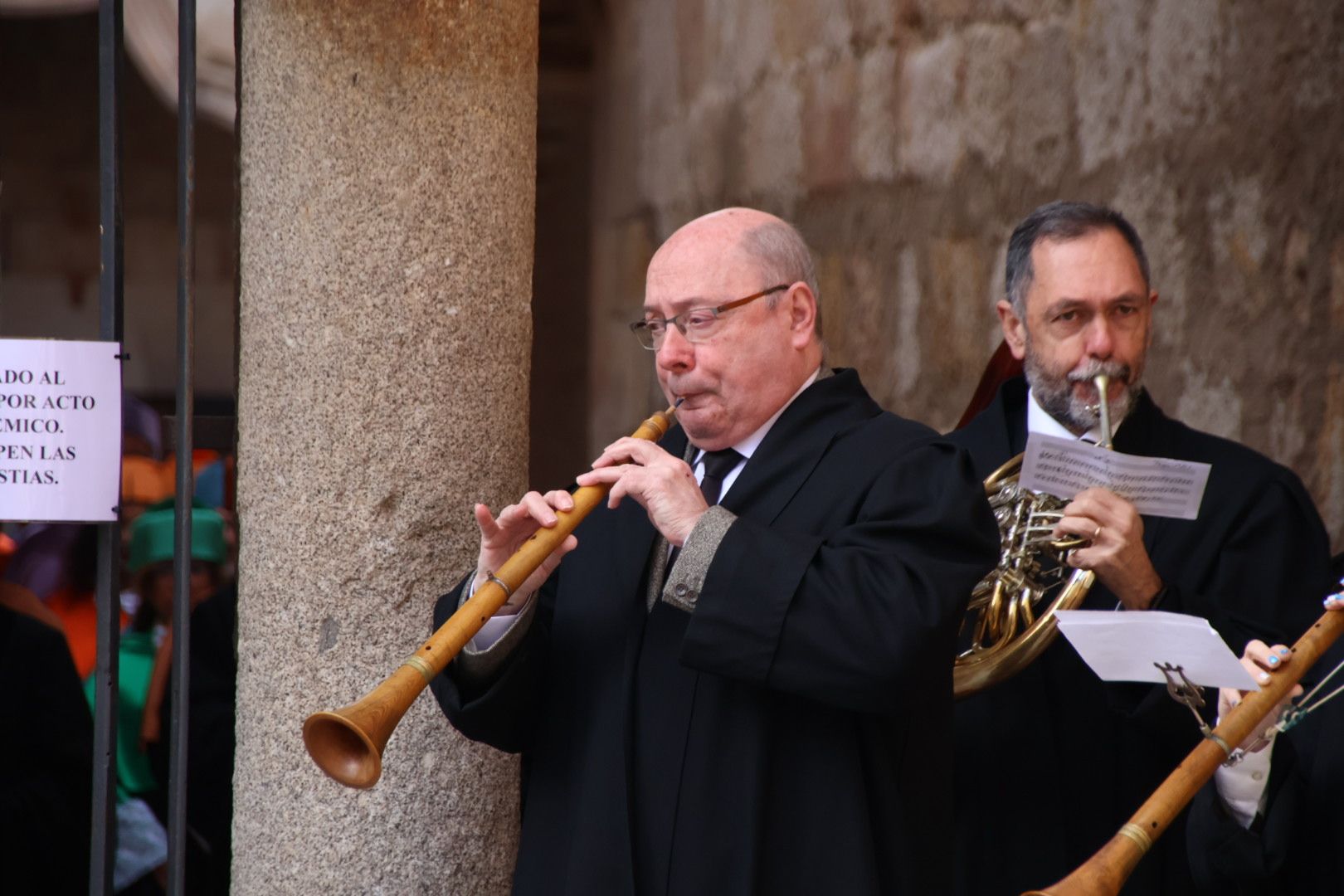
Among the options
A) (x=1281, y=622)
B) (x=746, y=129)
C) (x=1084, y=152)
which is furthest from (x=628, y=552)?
(x=746, y=129)

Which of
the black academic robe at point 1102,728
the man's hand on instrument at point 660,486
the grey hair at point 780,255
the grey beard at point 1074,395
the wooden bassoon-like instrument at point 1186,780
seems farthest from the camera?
the grey beard at point 1074,395

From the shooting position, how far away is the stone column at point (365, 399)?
2.87m

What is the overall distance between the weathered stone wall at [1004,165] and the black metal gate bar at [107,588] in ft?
9.06

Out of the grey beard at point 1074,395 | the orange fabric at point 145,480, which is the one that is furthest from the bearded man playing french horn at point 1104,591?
the orange fabric at point 145,480

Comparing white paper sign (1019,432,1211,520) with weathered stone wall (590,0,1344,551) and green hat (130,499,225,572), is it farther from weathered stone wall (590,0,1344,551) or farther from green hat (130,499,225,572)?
green hat (130,499,225,572)

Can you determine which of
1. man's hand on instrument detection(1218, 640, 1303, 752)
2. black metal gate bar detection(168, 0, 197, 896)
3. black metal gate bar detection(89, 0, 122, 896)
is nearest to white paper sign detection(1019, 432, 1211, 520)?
man's hand on instrument detection(1218, 640, 1303, 752)

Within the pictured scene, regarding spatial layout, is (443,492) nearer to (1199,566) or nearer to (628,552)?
(628,552)

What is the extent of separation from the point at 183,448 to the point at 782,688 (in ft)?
3.92

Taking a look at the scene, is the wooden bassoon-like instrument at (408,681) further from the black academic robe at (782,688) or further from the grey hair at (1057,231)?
the grey hair at (1057,231)

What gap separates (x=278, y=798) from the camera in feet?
9.52

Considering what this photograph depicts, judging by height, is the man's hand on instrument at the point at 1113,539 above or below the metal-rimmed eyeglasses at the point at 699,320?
below

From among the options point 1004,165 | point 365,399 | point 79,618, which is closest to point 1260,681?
point 365,399

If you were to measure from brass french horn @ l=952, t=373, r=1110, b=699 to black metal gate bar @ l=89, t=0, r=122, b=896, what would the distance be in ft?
4.77

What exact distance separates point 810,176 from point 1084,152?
1521 mm
